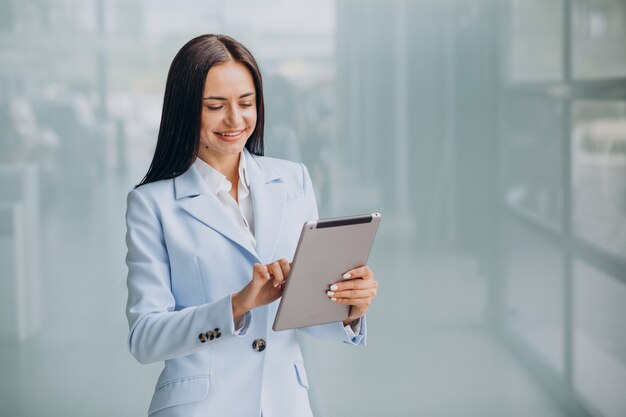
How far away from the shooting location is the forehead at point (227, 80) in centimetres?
159

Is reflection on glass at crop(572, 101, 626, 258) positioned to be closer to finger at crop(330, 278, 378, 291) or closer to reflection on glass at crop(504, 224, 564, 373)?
reflection on glass at crop(504, 224, 564, 373)

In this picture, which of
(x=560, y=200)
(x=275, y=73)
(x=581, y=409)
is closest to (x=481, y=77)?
(x=560, y=200)

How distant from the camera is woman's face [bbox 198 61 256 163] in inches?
62.6

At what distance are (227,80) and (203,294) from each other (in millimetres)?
398

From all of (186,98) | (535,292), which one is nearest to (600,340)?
→ (535,292)

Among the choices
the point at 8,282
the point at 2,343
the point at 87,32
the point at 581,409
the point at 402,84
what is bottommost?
the point at 581,409

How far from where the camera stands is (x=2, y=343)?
133 inches

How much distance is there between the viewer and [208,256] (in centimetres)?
159

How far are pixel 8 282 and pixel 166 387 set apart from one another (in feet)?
6.46

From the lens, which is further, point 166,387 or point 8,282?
point 8,282

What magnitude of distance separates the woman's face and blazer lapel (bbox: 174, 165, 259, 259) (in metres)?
0.08

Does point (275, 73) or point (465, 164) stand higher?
point (275, 73)

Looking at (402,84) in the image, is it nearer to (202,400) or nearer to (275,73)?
(275,73)

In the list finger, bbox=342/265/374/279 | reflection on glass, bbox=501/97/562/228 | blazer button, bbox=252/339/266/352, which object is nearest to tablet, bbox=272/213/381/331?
finger, bbox=342/265/374/279
